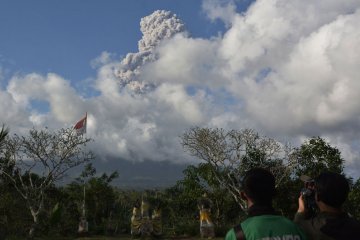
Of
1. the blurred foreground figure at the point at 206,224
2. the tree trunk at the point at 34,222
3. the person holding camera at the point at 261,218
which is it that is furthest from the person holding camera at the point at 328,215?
the blurred foreground figure at the point at 206,224

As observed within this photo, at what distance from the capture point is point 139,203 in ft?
94.3

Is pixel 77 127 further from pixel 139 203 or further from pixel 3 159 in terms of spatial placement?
pixel 139 203

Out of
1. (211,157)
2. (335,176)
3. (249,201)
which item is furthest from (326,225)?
(211,157)

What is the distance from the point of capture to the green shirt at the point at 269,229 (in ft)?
9.93

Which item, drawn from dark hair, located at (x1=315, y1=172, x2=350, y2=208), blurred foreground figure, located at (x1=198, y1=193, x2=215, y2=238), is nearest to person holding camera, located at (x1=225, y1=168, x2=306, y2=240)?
dark hair, located at (x1=315, y1=172, x2=350, y2=208)

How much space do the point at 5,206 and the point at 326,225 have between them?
28529 millimetres

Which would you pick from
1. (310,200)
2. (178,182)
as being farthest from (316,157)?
(310,200)

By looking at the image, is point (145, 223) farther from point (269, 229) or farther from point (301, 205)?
point (269, 229)

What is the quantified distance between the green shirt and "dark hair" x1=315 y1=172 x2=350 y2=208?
1.34 ft

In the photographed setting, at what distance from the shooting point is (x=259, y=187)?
127 inches

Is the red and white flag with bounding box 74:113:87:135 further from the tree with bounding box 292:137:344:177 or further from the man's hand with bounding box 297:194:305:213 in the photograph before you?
the man's hand with bounding box 297:194:305:213

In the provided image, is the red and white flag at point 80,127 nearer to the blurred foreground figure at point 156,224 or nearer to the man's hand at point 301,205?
the blurred foreground figure at point 156,224

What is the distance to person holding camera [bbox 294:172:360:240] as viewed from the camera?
10.9ft

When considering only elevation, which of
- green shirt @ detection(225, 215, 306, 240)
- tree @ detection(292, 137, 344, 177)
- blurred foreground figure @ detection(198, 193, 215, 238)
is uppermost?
tree @ detection(292, 137, 344, 177)
